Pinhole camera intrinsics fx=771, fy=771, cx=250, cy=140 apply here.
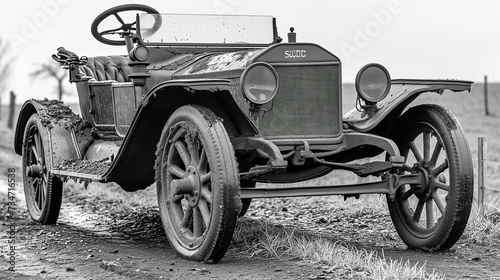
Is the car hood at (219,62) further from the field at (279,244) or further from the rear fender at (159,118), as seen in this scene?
the field at (279,244)

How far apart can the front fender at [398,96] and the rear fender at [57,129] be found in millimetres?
2727

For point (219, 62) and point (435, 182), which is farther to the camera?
point (219, 62)

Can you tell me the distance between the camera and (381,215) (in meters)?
7.52

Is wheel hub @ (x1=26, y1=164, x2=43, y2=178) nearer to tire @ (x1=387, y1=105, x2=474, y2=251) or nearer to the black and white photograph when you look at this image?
the black and white photograph

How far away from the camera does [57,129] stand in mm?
7305

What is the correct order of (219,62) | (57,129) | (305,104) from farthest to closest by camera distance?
(57,129)
(219,62)
(305,104)

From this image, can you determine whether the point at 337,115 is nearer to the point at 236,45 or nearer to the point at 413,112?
the point at 413,112

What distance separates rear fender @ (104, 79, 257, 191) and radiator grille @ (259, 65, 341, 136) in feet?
0.88

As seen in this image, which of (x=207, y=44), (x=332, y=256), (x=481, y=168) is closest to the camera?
(x=332, y=256)

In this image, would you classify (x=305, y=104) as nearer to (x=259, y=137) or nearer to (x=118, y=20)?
(x=259, y=137)

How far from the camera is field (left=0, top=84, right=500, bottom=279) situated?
4867mm

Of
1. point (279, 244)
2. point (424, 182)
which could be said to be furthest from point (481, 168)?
point (279, 244)

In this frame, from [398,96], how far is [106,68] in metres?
3.52

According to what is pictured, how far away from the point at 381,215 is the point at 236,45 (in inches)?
86.0
